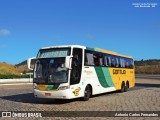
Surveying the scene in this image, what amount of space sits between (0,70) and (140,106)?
5099 centimetres

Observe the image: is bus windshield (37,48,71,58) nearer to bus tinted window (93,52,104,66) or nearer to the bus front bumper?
the bus front bumper

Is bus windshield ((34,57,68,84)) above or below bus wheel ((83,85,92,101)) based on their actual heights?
above

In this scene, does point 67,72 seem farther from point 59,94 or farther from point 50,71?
point 59,94

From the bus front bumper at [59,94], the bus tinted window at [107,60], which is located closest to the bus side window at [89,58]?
the bus tinted window at [107,60]

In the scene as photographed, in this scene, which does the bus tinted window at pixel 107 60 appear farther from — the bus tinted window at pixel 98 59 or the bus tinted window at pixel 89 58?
the bus tinted window at pixel 89 58

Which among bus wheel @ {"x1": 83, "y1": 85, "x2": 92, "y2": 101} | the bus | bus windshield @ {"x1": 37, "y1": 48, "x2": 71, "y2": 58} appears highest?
bus windshield @ {"x1": 37, "y1": 48, "x2": 71, "y2": 58}

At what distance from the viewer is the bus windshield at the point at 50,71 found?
18.2 metres

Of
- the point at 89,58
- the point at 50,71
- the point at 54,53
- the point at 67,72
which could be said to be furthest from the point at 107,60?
the point at 50,71

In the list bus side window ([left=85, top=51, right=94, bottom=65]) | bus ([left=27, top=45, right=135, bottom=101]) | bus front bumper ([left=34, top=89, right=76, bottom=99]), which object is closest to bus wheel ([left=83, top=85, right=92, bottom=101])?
bus ([left=27, top=45, right=135, bottom=101])

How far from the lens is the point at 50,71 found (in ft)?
60.3

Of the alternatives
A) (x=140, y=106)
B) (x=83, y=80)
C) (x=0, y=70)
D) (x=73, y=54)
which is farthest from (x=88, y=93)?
(x=0, y=70)

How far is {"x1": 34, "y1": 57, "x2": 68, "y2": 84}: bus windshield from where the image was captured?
59.7ft

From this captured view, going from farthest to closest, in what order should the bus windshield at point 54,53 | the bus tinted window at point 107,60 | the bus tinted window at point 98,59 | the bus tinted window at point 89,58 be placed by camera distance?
the bus tinted window at point 107,60, the bus tinted window at point 98,59, the bus tinted window at point 89,58, the bus windshield at point 54,53

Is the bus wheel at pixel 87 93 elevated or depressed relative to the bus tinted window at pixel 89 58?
depressed
